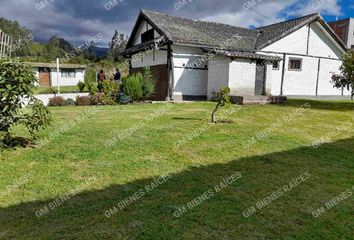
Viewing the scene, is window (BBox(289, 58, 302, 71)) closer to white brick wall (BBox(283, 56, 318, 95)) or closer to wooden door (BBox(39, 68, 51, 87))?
white brick wall (BBox(283, 56, 318, 95))

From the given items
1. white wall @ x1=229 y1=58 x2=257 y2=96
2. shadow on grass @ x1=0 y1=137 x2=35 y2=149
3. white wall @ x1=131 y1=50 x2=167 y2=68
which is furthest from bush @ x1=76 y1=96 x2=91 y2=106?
shadow on grass @ x1=0 y1=137 x2=35 y2=149

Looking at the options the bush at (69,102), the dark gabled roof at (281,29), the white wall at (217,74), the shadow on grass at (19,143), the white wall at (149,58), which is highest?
the dark gabled roof at (281,29)

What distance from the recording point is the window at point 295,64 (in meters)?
22.6

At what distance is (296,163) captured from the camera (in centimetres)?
634

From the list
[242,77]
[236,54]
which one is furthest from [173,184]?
[242,77]

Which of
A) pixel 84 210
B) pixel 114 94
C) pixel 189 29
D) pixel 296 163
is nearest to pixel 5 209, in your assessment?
pixel 84 210

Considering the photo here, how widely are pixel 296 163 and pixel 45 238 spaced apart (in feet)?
16.3

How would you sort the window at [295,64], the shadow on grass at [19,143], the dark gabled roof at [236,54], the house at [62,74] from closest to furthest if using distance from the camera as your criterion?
the shadow on grass at [19,143] → the dark gabled roof at [236,54] → the window at [295,64] → the house at [62,74]

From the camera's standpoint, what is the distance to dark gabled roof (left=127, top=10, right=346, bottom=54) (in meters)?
18.6

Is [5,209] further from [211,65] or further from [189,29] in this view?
[189,29]

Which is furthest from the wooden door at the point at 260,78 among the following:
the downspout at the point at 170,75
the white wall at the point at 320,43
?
the white wall at the point at 320,43

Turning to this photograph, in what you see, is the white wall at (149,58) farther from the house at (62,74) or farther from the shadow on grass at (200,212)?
the house at (62,74)

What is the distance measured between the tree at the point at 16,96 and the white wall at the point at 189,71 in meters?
12.2

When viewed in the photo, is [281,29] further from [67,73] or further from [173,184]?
[67,73]
